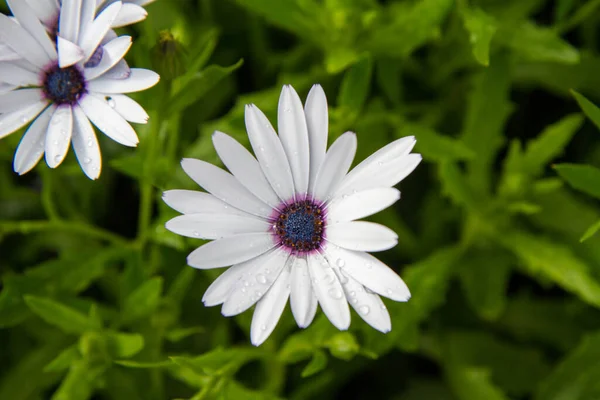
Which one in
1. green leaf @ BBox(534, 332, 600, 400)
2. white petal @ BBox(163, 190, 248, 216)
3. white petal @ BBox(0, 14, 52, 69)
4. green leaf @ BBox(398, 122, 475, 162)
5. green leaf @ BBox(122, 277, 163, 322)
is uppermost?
white petal @ BBox(0, 14, 52, 69)

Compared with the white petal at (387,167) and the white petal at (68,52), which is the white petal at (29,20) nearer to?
the white petal at (68,52)

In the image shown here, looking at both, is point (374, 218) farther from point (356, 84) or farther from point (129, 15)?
point (129, 15)

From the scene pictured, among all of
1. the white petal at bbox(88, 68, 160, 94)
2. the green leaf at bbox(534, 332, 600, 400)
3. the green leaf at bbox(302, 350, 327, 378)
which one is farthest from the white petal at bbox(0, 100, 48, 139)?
the green leaf at bbox(534, 332, 600, 400)

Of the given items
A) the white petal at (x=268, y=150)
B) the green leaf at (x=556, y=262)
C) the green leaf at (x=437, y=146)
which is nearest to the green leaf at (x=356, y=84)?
the green leaf at (x=437, y=146)

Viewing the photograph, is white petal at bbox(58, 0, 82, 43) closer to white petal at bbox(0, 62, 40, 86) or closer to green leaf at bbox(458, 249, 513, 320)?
white petal at bbox(0, 62, 40, 86)

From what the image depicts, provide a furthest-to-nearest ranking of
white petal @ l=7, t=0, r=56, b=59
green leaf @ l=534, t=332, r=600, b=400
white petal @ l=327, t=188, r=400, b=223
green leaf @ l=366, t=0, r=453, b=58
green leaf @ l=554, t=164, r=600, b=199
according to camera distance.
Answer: green leaf @ l=534, t=332, r=600, b=400
green leaf @ l=366, t=0, r=453, b=58
green leaf @ l=554, t=164, r=600, b=199
white petal @ l=7, t=0, r=56, b=59
white petal @ l=327, t=188, r=400, b=223

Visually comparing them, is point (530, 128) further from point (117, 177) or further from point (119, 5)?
point (119, 5)

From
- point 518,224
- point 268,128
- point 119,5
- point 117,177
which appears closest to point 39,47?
point 119,5
